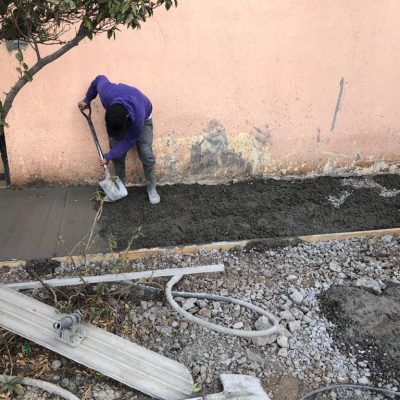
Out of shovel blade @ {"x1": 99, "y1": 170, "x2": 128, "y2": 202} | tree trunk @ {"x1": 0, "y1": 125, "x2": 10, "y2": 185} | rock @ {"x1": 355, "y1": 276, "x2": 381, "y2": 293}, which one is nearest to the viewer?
rock @ {"x1": 355, "y1": 276, "x2": 381, "y2": 293}

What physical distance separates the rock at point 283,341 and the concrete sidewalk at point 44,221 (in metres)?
1.88

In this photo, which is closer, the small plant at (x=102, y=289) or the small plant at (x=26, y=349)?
the small plant at (x=26, y=349)

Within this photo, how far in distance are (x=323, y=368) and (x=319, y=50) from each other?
3457mm

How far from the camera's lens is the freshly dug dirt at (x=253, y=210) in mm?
4395

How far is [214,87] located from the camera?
16.1 ft

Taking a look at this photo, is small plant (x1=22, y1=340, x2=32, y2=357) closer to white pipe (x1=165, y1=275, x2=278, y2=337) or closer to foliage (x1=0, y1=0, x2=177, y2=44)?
white pipe (x1=165, y1=275, x2=278, y2=337)

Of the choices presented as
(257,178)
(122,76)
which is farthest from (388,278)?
(122,76)

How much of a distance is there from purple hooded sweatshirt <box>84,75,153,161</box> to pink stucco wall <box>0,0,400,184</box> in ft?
0.83

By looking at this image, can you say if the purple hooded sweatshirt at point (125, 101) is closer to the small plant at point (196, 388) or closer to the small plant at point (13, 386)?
the small plant at point (13, 386)

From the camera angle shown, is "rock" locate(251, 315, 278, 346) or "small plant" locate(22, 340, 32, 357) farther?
"rock" locate(251, 315, 278, 346)

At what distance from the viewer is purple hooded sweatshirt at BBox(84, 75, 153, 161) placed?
4.20m

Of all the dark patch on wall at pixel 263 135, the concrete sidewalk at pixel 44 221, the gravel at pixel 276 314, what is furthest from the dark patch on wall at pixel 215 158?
the gravel at pixel 276 314

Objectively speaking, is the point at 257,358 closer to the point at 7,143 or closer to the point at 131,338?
the point at 131,338

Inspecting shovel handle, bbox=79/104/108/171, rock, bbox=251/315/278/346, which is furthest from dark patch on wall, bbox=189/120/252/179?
rock, bbox=251/315/278/346
